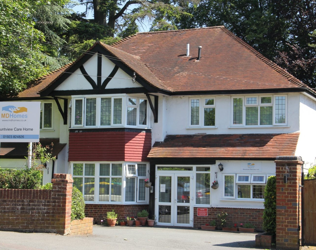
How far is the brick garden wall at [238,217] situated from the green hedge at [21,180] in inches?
327

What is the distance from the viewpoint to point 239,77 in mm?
22781

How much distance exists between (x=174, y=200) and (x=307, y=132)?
21.8 feet

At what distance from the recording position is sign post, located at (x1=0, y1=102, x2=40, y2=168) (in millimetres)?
16531

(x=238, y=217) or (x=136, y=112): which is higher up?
(x=136, y=112)

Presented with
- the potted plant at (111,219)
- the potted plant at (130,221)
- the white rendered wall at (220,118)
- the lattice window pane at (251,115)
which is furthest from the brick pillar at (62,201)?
the lattice window pane at (251,115)

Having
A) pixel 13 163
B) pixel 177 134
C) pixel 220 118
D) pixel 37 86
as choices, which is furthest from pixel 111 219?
pixel 37 86

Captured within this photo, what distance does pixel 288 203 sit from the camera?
1318cm

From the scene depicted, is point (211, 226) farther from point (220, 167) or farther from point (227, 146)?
point (227, 146)

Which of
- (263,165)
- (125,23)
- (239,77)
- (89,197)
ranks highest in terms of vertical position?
(125,23)

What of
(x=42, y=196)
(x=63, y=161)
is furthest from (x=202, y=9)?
(x=42, y=196)

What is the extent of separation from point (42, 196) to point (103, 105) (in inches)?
344

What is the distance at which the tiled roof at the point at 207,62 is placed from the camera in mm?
22297

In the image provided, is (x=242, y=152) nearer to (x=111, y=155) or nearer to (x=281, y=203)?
(x=111, y=155)

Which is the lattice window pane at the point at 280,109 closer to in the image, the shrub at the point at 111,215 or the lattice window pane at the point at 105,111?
the lattice window pane at the point at 105,111
